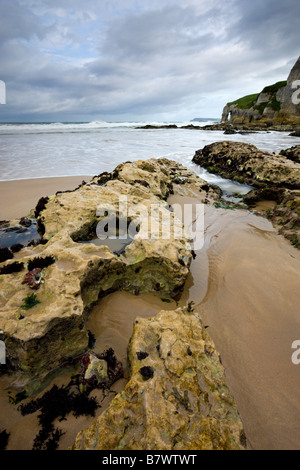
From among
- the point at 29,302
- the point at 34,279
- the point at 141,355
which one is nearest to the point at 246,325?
the point at 141,355

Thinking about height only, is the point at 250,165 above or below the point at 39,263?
above

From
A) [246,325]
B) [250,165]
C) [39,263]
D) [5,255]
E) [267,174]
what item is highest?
[250,165]

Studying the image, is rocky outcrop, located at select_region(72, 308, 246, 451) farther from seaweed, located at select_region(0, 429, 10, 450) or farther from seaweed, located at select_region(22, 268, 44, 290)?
seaweed, located at select_region(22, 268, 44, 290)

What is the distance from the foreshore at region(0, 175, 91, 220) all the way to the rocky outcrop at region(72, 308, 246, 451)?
9.32m

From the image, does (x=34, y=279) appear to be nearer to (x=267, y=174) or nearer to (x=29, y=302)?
(x=29, y=302)

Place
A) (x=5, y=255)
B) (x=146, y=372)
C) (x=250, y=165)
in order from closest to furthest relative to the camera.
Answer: (x=146, y=372), (x=5, y=255), (x=250, y=165)

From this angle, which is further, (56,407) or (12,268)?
(12,268)

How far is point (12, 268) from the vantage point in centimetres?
477

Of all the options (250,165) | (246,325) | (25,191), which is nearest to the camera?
(246,325)

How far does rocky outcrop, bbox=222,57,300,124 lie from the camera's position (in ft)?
214

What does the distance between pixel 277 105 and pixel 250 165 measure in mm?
81299

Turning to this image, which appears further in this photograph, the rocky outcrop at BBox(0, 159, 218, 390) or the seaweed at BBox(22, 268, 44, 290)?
the seaweed at BBox(22, 268, 44, 290)

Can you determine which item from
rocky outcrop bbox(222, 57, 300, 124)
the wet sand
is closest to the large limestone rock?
the wet sand

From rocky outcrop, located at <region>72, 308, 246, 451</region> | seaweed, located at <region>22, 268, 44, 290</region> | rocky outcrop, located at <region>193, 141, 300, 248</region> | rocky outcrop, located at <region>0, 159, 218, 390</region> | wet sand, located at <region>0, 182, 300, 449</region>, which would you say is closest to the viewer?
rocky outcrop, located at <region>72, 308, 246, 451</region>
